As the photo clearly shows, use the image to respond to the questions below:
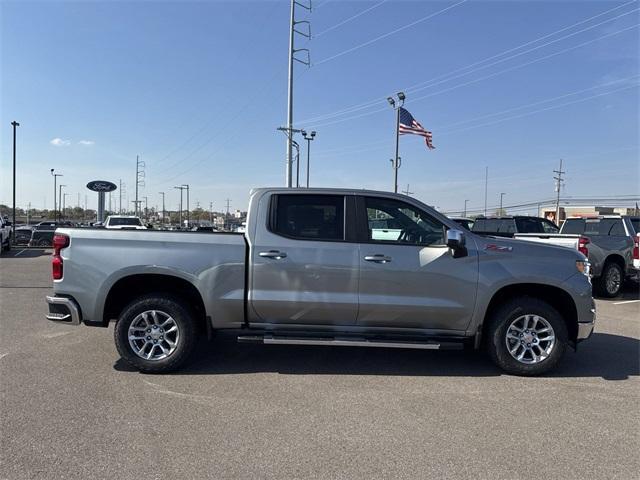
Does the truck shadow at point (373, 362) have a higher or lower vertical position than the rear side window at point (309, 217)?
lower

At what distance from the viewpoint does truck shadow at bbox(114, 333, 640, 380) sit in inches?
217

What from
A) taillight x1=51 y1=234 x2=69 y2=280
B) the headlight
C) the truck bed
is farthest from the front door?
taillight x1=51 y1=234 x2=69 y2=280

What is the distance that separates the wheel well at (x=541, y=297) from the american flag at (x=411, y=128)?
19.3 meters

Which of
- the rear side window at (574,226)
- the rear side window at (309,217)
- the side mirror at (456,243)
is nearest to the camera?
the side mirror at (456,243)

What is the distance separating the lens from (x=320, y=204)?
552 cm

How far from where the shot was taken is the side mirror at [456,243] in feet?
16.9

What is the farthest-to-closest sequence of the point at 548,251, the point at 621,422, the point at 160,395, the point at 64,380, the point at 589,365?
the point at 589,365, the point at 548,251, the point at 64,380, the point at 160,395, the point at 621,422

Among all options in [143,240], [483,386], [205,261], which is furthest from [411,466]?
[143,240]

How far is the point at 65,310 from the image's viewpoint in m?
5.32

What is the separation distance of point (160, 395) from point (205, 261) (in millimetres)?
1374

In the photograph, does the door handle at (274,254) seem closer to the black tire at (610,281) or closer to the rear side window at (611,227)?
the black tire at (610,281)

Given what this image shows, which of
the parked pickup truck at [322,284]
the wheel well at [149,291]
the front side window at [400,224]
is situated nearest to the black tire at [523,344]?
the parked pickup truck at [322,284]

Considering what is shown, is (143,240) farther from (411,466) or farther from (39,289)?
(39,289)

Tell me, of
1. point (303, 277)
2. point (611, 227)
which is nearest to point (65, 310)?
Answer: point (303, 277)
